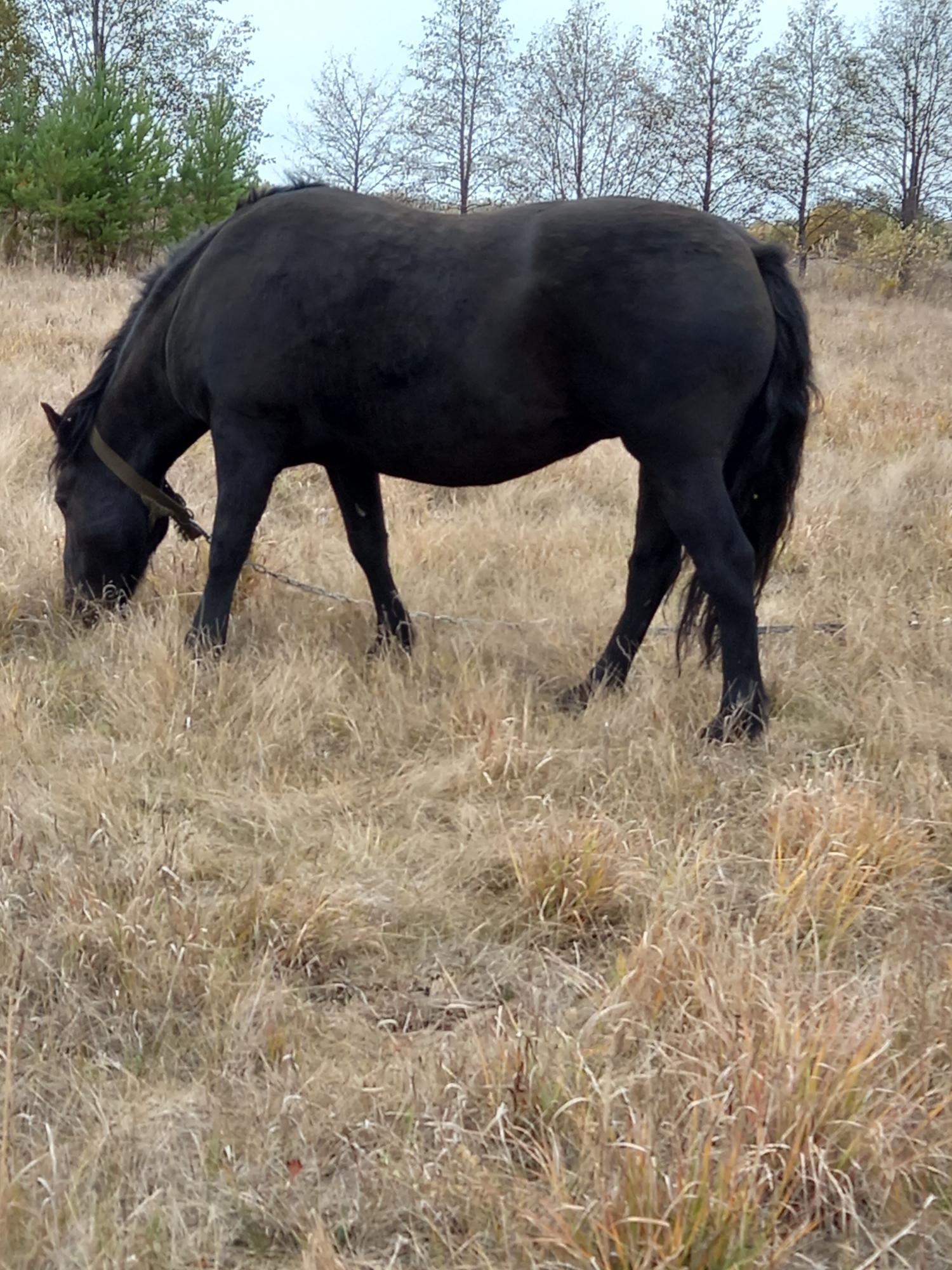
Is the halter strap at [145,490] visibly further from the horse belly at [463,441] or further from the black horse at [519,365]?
the horse belly at [463,441]

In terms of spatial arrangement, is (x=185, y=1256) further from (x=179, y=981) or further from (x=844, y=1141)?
(x=844, y=1141)

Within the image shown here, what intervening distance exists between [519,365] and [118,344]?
7.03 ft

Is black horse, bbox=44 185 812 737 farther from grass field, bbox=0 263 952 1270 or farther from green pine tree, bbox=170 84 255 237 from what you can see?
green pine tree, bbox=170 84 255 237

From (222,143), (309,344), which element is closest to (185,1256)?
(309,344)

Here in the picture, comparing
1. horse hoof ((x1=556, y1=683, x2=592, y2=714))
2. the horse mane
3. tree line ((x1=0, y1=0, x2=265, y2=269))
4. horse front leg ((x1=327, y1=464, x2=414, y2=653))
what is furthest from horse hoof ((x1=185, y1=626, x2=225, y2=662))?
tree line ((x1=0, y1=0, x2=265, y2=269))

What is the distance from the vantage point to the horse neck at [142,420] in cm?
455

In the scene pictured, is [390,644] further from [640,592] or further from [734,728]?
[734,728]

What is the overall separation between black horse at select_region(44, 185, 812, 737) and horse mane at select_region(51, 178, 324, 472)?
0.14ft

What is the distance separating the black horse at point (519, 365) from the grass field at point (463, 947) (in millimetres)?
507

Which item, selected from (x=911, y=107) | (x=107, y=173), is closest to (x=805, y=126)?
(x=911, y=107)

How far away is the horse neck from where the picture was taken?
455 centimetres

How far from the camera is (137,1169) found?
1.79 m

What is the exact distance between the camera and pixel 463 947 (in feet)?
8.29

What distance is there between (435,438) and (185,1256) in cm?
278
